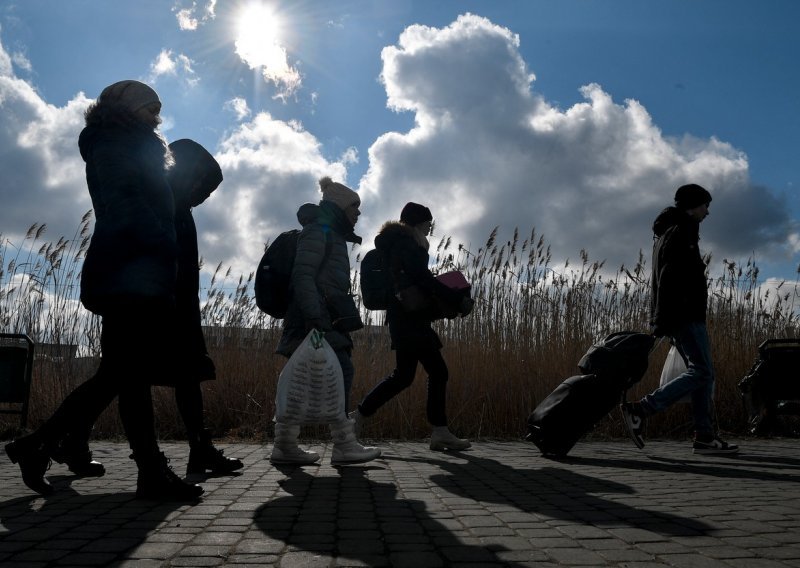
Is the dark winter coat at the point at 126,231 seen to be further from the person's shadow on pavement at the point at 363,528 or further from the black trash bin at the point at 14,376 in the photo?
the black trash bin at the point at 14,376

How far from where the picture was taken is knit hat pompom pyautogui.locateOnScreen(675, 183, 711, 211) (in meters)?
6.35

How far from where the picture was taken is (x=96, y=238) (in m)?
3.67

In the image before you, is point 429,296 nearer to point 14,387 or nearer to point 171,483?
point 171,483

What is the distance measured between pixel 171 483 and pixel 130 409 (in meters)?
0.40

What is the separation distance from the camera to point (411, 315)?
6.07m

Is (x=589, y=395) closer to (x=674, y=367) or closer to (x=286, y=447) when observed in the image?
(x=674, y=367)

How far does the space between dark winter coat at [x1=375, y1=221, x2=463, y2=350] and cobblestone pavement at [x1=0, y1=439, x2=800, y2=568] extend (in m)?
1.00

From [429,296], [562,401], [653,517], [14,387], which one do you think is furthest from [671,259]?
[14,387]

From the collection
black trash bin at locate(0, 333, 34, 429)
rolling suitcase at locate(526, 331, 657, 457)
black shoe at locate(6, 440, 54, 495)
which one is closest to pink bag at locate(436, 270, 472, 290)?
rolling suitcase at locate(526, 331, 657, 457)

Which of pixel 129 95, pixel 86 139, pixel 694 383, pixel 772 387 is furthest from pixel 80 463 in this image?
pixel 772 387

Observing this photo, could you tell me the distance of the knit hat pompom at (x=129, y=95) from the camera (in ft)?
12.4

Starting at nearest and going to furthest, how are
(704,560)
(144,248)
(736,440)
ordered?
(704,560) → (144,248) → (736,440)

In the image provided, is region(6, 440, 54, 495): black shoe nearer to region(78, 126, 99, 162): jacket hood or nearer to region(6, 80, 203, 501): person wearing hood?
region(6, 80, 203, 501): person wearing hood

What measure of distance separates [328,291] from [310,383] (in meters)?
0.62
